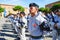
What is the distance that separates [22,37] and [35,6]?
21.8 feet

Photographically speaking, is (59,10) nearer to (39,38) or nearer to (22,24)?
(39,38)

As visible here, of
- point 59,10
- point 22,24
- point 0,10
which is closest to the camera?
point 59,10

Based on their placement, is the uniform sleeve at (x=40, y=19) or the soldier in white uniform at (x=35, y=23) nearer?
the uniform sleeve at (x=40, y=19)

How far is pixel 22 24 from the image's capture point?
493 inches

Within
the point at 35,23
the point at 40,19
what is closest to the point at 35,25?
the point at 35,23

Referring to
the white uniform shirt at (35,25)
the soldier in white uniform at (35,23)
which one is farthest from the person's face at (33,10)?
the white uniform shirt at (35,25)

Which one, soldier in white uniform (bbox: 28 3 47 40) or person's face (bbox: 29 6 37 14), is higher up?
person's face (bbox: 29 6 37 14)

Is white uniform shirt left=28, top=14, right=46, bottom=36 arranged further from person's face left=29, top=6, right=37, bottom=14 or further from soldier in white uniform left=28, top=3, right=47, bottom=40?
person's face left=29, top=6, right=37, bottom=14

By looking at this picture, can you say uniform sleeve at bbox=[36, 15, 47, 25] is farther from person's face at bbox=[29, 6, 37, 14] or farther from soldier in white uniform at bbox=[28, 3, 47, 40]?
person's face at bbox=[29, 6, 37, 14]

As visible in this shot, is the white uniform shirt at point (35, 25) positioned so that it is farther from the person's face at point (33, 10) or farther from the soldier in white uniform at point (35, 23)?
the person's face at point (33, 10)

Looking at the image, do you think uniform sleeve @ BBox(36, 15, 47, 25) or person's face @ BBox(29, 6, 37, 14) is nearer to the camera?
uniform sleeve @ BBox(36, 15, 47, 25)

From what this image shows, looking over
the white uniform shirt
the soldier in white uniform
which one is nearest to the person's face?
the soldier in white uniform

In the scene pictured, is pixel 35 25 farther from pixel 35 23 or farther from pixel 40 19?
pixel 40 19

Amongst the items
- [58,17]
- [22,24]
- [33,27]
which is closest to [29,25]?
[33,27]
